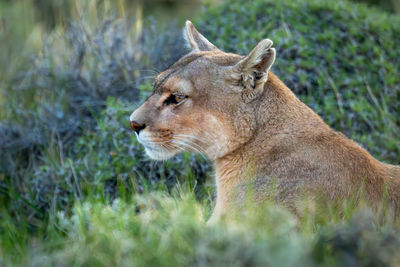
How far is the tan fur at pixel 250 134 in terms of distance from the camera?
3510mm

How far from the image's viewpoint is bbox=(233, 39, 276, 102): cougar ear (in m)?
3.75

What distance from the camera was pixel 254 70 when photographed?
12.5ft

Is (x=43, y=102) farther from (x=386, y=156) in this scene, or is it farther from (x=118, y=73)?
(x=386, y=156)

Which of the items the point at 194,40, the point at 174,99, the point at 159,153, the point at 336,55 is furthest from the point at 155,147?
the point at 336,55

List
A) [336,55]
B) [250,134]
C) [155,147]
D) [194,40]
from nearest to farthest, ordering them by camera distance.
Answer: [250,134] < [155,147] < [194,40] < [336,55]

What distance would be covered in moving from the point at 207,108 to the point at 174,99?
0.26 metres

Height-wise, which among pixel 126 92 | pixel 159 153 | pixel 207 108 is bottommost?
pixel 126 92

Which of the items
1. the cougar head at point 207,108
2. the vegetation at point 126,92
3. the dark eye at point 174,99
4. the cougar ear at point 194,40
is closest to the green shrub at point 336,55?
the vegetation at point 126,92

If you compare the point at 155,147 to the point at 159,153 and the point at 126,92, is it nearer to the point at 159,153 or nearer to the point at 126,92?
the point at 159,153

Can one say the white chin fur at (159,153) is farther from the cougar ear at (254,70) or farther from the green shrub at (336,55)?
the green shrub at (336,55)

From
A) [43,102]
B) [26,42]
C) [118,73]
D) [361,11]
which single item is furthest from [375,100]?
[26,42]

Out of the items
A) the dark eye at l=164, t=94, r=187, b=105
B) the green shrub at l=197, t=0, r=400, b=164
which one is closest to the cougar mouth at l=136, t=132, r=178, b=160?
the dark eye at l=164, t=94, r=187, b=105

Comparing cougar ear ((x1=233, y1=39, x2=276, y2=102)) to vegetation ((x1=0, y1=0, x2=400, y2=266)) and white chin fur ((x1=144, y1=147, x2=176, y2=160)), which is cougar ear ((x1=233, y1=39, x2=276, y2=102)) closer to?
white chin fur ((x1=144, y1=147, x2=176, y2=160))

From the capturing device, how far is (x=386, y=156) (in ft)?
18.3
